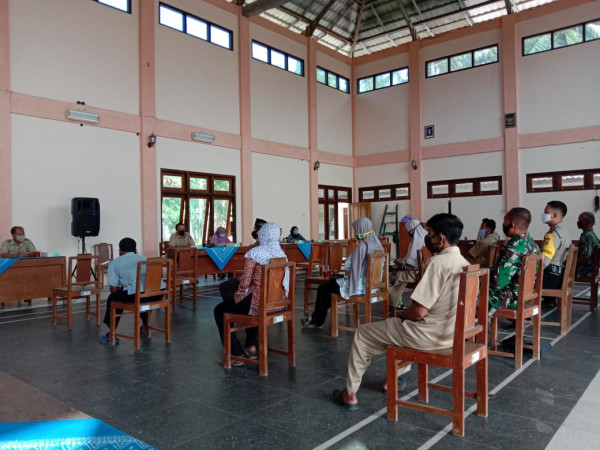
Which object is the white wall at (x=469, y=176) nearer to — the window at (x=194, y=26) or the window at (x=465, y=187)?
the window at (x=465, y=187)

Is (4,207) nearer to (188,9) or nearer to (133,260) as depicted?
(133,260)

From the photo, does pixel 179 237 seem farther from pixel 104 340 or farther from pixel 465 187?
pixel 465 187

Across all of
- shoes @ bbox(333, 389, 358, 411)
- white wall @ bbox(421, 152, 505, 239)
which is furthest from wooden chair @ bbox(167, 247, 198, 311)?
white wall @ bbox(421, 152, 505, 239)

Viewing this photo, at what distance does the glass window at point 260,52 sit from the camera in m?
11.3

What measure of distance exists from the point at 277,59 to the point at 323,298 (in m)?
8.76

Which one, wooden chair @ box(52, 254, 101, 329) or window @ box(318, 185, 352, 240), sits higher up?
window @ box(318, 185, 352, 240)

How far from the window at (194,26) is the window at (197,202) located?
3019 millimetres

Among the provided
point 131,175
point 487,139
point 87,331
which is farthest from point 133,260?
point 487,139

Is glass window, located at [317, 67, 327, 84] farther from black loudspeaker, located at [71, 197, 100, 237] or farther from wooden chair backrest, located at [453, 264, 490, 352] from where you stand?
wooden chair backrest, located at [453, 264, 490, 352]

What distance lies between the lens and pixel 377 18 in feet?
43.0

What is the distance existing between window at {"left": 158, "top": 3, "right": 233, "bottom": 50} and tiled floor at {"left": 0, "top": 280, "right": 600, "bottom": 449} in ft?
23.8

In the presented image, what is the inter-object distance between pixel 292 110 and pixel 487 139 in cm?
508

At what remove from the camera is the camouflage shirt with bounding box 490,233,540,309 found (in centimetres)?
365

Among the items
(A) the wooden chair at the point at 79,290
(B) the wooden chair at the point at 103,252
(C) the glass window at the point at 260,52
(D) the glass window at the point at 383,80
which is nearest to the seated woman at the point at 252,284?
(A) the wooden chair at the point at 79,290
